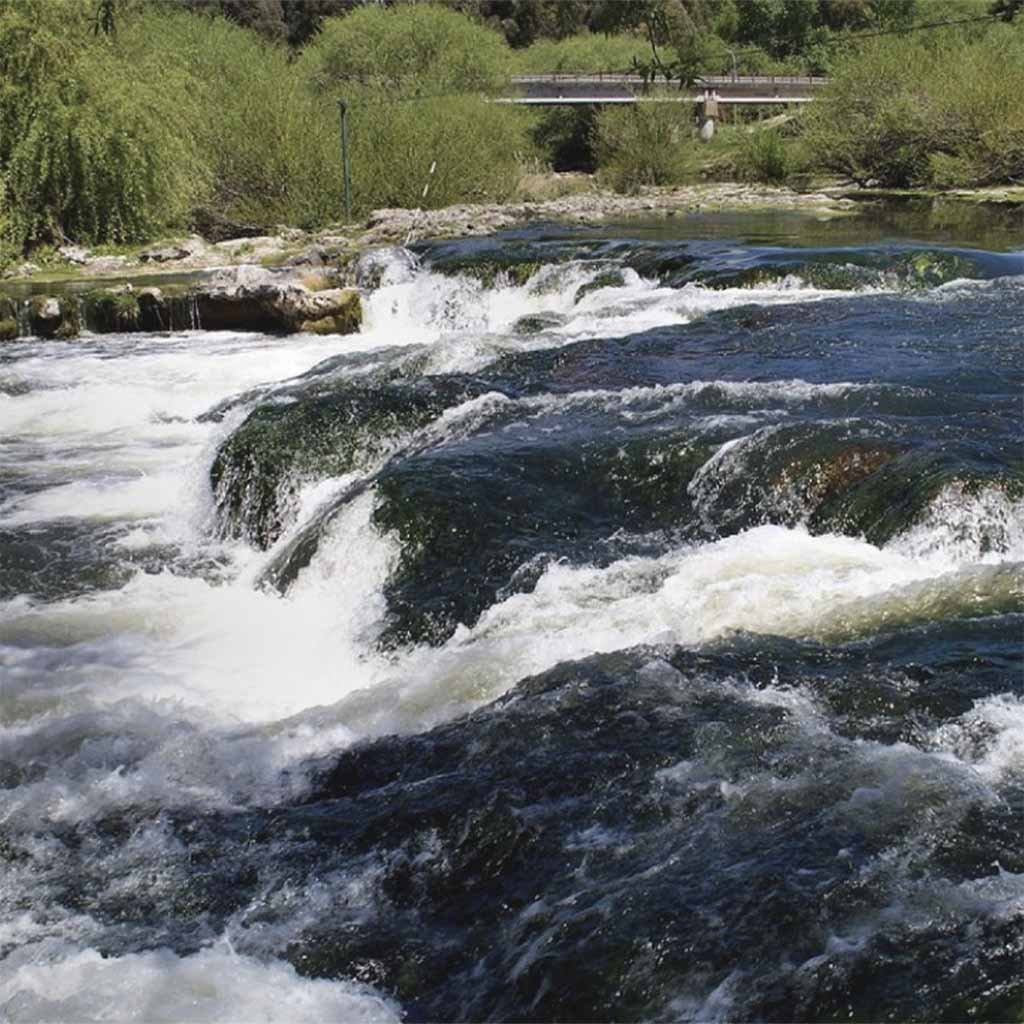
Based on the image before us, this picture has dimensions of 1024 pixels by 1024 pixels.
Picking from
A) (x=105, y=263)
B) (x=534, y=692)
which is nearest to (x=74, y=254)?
(x=105, y=263)

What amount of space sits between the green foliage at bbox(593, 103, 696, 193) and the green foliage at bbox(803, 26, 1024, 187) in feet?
11.1

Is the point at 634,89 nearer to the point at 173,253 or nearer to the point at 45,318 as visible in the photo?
the point at 173,253

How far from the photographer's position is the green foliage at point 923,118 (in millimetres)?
26062

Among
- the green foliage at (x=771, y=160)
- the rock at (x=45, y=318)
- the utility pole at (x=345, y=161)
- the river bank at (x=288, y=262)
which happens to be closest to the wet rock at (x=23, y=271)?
the river bank at (x=288, y=262)

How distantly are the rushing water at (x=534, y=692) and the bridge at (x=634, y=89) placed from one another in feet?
103

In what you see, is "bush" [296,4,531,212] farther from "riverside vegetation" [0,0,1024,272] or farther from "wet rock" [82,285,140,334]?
"wet rock" [82,285,140,334]

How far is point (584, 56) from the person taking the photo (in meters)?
52.1

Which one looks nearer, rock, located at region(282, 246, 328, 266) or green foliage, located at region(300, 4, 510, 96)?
rock, located at region(282, 246, 328, 266)

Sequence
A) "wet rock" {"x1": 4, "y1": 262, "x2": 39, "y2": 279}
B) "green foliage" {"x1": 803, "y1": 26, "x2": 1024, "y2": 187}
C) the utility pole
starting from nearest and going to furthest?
"wet rock" {"x1": 4, "y1": 262, "x2": 39, "y2": 279} → the utility pole → "green foliage" {"x1": 803, "y1": 26, "x2": 1024, "y2": 187}

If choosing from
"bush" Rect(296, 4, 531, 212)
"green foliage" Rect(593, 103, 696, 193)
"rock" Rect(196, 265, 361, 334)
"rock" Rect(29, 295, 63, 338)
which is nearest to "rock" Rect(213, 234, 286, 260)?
"bush" Rect(296, 4, 531, 212)

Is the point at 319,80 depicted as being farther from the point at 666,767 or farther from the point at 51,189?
the point at 666,767

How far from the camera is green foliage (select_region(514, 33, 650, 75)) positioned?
51.1 meters

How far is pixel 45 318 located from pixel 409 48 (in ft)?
105

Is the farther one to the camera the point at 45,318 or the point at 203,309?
the point at 203,309
